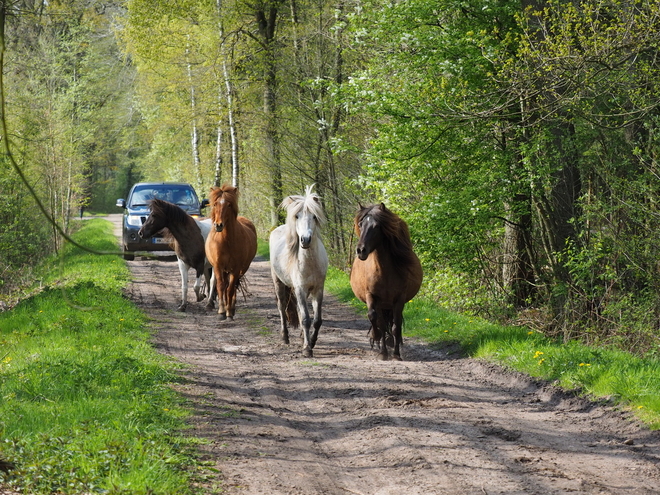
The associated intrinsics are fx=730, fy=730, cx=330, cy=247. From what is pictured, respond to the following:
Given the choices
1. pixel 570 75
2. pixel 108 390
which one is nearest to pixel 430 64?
pixel 570 75

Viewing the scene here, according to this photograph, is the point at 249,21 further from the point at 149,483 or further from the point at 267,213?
the point at 149,483

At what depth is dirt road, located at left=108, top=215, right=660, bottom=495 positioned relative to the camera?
4.77 m

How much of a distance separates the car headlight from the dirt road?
39.5ft

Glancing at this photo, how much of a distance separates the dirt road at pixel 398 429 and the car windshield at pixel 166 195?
40.9 ft

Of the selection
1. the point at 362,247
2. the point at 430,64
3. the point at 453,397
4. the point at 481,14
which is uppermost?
the point at 481,14

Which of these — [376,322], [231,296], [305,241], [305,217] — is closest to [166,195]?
[231,296]

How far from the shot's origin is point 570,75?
9344 millimetres

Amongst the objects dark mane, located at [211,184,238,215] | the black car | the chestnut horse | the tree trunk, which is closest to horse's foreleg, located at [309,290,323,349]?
dark mane, located at [211,184,238,215]

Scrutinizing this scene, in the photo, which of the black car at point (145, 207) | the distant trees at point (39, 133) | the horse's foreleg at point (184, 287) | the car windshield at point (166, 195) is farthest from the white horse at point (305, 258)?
the car windshield at point (166, 195)

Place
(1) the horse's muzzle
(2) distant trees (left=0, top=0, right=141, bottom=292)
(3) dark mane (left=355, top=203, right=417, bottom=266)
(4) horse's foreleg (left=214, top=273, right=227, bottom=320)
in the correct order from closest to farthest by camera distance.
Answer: (3) dark mane (left=355, top=203, right=417, bottom=266) → (1) the horse's muzzle → (4) horse's foreleg (left=214, top=273, right=227, bottom=320) → (2) distant trees (left=0, top=0, right=141, bottom=292)

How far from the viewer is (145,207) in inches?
882

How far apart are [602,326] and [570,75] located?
420 cm

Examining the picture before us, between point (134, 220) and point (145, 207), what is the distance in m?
0.75

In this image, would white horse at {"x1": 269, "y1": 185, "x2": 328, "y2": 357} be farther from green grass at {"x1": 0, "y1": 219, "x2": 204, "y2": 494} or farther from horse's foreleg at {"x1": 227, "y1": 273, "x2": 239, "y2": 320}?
horse's foreleg at {"x1": 227, "y1": 273, "x2": 239, "y2": 320}
